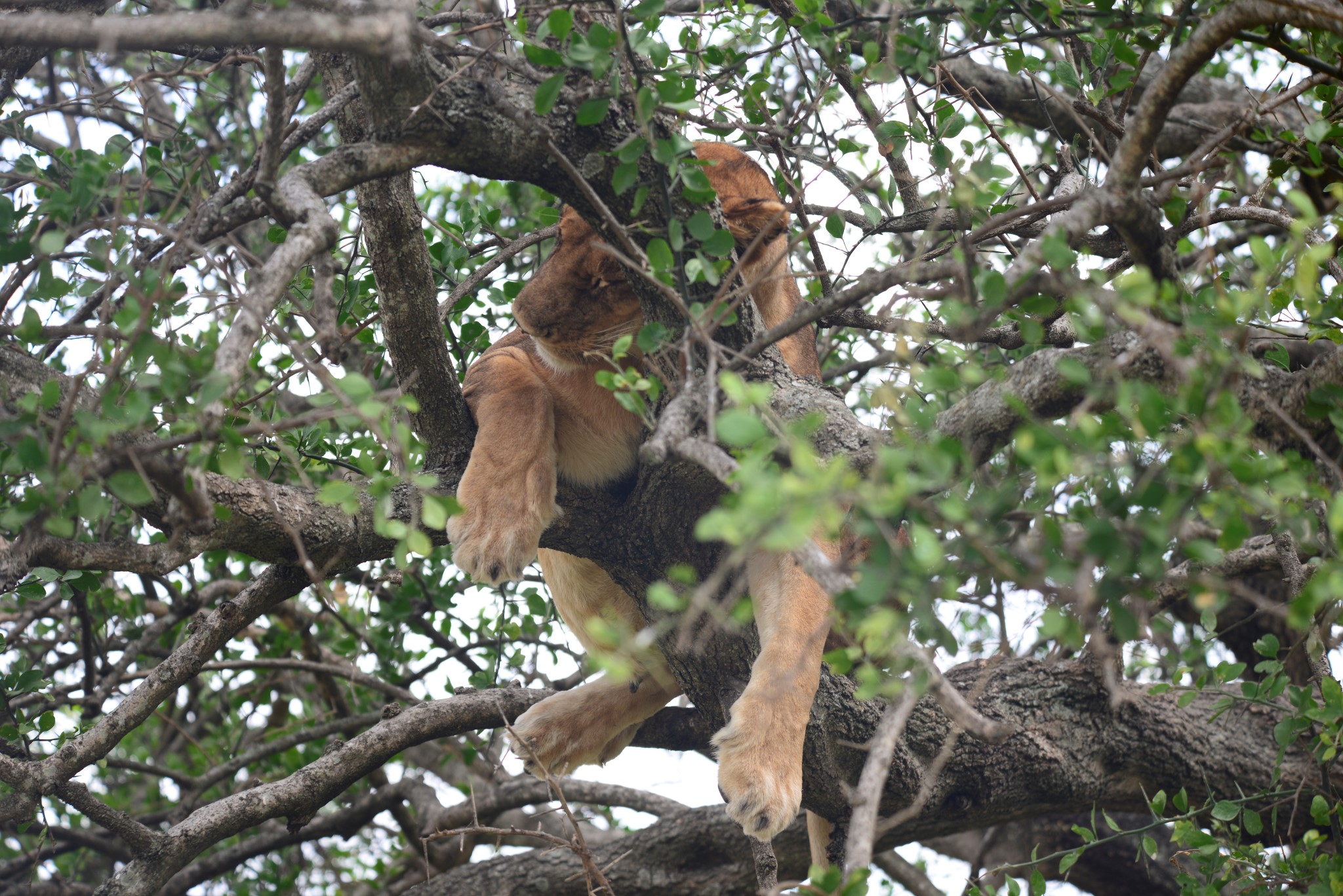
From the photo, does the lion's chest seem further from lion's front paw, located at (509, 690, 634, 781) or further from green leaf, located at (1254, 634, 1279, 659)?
green leaf, located at (1254, 634, 1279, 659)

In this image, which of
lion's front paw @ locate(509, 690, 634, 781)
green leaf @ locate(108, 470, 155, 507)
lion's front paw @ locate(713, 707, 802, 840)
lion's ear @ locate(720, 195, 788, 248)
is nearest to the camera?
green leaf @ locate(108, 470, 155, 507)

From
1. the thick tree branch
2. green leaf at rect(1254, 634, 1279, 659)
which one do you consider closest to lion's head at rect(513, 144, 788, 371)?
the thick tree branch

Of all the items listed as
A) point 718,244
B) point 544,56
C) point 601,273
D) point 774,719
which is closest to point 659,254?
point 718,244

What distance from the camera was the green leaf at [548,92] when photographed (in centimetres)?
188

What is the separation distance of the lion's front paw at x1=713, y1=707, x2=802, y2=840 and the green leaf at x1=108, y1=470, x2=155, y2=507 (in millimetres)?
1523

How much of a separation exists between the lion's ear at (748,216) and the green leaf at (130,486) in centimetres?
156

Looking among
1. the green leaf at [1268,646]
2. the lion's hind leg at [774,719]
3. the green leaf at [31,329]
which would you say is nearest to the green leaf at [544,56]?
the green leaf at [31,329]

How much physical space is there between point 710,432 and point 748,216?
53.5 inches

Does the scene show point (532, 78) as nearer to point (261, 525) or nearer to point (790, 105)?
point (261, 525)

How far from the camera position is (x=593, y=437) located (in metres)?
3.05

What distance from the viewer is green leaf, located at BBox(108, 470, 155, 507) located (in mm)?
1566

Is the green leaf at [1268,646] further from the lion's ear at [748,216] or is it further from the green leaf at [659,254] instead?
the green leaf at [659,254]

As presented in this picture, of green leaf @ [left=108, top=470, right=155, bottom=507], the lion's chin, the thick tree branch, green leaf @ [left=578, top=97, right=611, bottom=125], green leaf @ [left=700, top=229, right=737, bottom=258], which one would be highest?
the lion's chin

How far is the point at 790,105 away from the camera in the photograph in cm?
441
